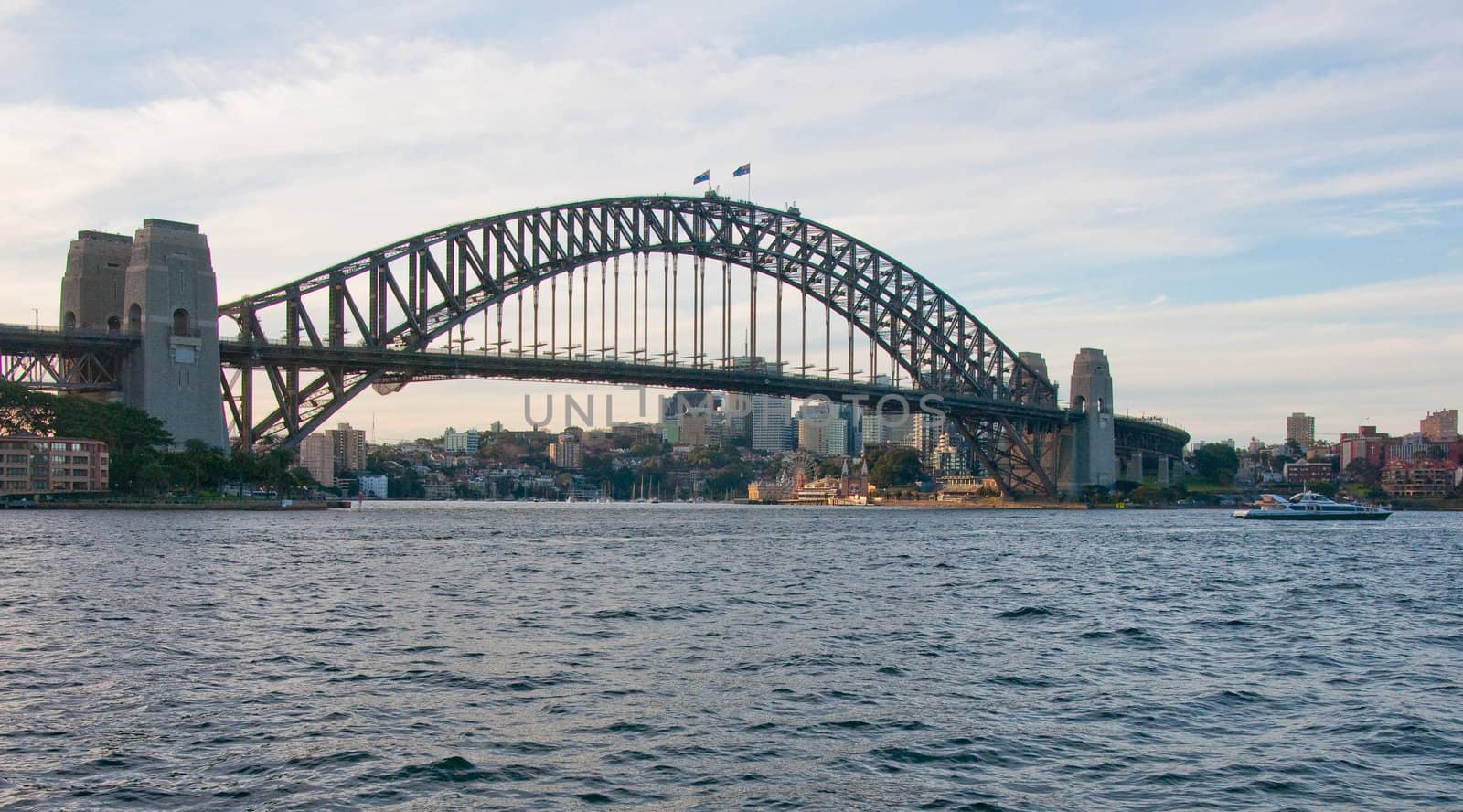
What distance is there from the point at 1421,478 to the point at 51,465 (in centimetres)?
14475

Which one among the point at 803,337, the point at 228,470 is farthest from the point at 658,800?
the point at 803,337

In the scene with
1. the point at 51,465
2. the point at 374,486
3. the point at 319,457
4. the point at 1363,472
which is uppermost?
the point at 319,457

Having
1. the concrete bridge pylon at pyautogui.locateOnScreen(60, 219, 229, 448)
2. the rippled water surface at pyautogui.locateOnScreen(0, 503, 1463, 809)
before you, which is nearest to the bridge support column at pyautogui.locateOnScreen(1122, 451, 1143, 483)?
the concrete bridge pylon at pyautogui.locateOnScreen(60, 219, 229, 448)

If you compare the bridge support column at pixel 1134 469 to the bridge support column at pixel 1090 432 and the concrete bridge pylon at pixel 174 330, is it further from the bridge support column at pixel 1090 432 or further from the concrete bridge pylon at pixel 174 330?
the concrete bridge pylon at pixel 174 330

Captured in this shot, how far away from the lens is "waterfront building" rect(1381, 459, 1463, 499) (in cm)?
15838

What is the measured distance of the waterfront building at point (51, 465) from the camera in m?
71.3

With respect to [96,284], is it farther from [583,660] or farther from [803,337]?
[583,660]

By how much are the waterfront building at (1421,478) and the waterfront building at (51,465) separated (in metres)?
136

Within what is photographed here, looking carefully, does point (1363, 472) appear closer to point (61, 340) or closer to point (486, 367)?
point (486, 367)

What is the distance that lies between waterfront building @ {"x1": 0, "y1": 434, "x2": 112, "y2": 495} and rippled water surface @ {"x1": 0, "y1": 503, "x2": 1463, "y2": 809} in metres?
39.2

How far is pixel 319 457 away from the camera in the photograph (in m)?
164

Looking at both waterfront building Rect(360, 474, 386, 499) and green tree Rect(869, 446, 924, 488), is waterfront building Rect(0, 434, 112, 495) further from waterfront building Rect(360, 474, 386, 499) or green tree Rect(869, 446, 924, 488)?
green tree Rect(869, 446, 924, 488)

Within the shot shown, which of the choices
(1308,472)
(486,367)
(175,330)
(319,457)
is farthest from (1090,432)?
(319,457)

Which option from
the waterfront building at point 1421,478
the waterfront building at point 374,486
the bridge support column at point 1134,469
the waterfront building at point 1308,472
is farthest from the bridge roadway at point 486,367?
the waterfront building at point 374,486
